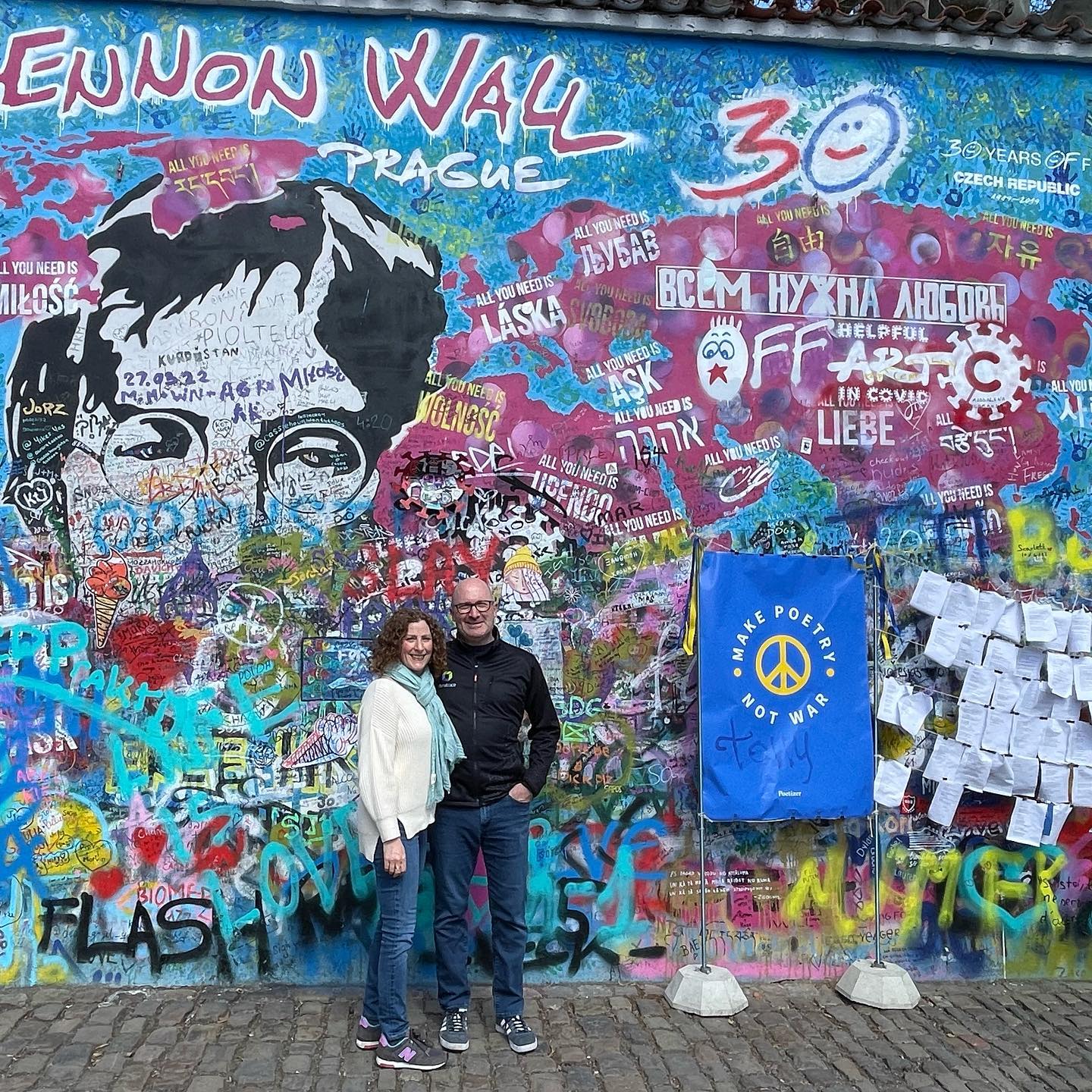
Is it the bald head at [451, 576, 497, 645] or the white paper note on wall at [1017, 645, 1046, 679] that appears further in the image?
the white paper note on wall at [1017, 645, 1046, 679]

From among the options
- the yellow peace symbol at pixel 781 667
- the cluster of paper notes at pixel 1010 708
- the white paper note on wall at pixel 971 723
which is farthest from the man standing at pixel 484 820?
the white paper note on wall at pixel 971 723

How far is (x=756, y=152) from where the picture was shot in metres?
5.62

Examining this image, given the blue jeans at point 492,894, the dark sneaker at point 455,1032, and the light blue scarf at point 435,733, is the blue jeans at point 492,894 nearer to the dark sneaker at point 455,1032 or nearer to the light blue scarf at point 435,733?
the dark sneaker at point 455,1032

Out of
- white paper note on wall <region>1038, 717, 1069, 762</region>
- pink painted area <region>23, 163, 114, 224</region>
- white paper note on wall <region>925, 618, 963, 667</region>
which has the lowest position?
white paper note on wall <region>1038, 717, 1069, 762</region>

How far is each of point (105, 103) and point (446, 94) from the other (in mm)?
1738

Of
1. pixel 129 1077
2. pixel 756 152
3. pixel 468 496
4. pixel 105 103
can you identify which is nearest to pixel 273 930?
pixel 129 1077

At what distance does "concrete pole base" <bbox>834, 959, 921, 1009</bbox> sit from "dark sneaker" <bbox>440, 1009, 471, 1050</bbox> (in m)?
1.96

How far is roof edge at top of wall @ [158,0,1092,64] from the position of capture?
534 centimetres

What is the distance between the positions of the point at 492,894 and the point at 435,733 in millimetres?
846

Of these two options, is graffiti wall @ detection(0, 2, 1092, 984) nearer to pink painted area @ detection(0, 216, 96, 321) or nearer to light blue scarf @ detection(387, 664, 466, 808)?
pink painted area @ detection(0, 216, 96, 321)

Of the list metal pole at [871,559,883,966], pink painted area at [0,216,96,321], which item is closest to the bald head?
metal pole at [871,559,883,966]

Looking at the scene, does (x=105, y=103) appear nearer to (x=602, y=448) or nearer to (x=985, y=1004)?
(x=602, y=448)

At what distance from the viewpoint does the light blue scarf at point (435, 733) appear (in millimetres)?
4500

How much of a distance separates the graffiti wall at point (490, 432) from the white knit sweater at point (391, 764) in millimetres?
854
